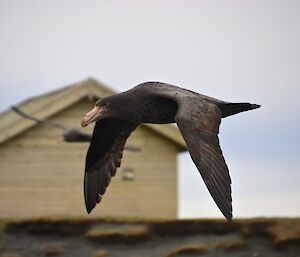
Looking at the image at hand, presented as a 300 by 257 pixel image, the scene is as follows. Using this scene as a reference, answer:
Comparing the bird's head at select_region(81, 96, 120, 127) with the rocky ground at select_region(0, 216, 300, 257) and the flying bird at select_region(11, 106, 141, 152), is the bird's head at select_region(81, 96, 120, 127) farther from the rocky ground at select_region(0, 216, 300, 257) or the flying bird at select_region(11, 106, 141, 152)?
the flying bird at select_region(11, 106, 141, 152)

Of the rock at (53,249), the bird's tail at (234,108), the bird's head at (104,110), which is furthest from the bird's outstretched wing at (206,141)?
the rock at (53,249)

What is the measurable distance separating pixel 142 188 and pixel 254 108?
1214 centimetres

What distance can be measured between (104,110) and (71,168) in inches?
442

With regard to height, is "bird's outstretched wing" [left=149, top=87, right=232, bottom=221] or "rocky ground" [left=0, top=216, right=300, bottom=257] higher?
"bird's outstretched wing" [left=149, top=87, right=232, bottom=221]

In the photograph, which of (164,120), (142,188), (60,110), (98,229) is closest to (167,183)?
(142,188)

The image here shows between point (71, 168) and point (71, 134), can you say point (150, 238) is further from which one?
point (71, 168)

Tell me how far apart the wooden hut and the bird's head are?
10553 mm

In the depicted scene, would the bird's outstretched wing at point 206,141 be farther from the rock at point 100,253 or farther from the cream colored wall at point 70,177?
the cream colored wall at point 70,177

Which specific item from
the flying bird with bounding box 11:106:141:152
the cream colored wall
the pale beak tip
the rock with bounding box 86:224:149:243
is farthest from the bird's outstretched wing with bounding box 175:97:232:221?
the cream colored wall

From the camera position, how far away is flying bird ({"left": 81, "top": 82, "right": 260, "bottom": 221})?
382 inches

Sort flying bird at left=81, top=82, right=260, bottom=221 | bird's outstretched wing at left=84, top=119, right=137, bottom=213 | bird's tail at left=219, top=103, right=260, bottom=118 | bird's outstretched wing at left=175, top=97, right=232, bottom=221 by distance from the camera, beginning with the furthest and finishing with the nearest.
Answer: bird's outstretched wing at left=84, top=119, right=137, bottom=213
bird's tail at left=219, top=103, right=260, bottom=118
flying bird at left=81, top=82, right=260, bottom=221
bird's outstretched wing at left=175, top=97, right=232, bottom=221

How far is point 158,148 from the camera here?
23016 millimetres

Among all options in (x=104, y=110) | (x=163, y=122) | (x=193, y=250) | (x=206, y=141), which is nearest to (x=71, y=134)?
(x=193, y=250)

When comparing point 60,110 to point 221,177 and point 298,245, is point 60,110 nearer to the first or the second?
point 298,245
